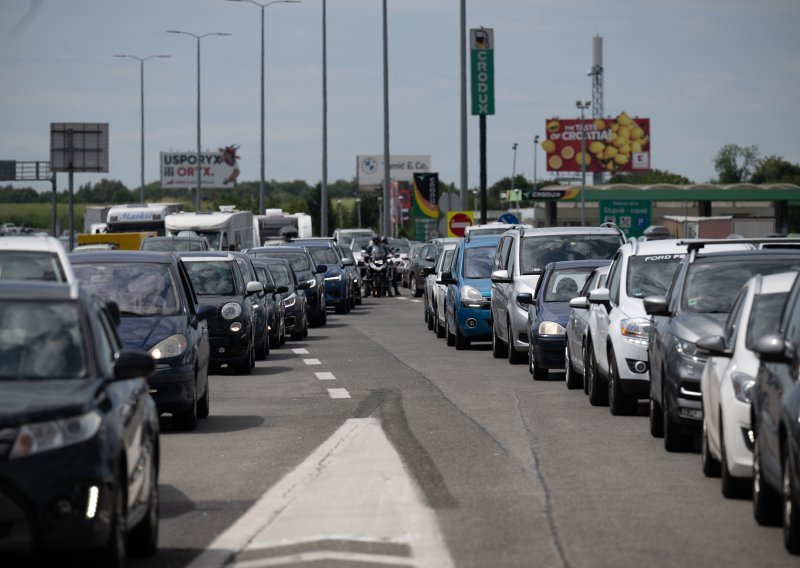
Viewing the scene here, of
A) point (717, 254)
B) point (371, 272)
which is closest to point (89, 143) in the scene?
point (371, 272)

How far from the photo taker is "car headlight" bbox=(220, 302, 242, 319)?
23609 millimetres

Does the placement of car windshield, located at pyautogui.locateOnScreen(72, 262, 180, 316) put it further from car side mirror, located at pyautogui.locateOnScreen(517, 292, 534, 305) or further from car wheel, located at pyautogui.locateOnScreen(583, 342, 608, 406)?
car side mirror, located at pyautogui.locateOnScreen(517, 292, 534, 305)

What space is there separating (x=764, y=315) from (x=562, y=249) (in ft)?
46.2

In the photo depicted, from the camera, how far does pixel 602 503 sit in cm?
1093

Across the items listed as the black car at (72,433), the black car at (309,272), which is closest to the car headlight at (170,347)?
the black car at (72,433)

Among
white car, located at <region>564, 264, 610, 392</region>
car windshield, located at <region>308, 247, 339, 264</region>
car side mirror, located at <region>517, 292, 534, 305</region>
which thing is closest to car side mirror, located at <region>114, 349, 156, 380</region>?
white car, located at <region>564, 264, 610, 392</region>

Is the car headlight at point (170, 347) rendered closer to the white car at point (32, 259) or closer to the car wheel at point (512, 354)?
the white car at point (32, 259)

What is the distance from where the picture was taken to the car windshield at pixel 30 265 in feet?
43.8

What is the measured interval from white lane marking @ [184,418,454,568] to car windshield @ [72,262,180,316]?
3.63 metres

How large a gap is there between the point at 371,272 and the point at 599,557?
48.1 meters

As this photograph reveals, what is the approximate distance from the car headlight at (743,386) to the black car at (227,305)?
39.7ft

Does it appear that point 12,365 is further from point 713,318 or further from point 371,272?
point 371,272

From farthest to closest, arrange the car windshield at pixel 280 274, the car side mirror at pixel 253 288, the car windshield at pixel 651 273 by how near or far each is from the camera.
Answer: the car windshield at pixel 280 274
the car side mirror at pixel 253 288
the car windshield at pixel 651 273

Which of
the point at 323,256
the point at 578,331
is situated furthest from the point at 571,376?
A: the point at 323,256
